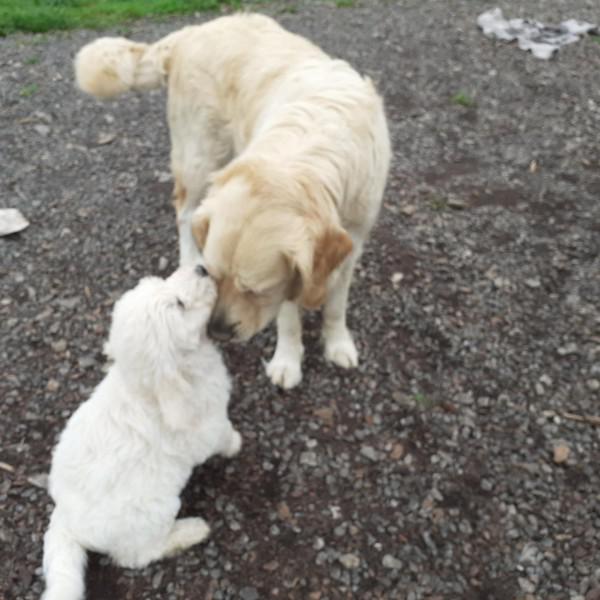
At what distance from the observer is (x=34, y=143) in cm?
581

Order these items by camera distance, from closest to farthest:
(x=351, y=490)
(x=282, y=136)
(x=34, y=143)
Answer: (x=282, y=136), (x=351, y=490), (x=34, y=143)

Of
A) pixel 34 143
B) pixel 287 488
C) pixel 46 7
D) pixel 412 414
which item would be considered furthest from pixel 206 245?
pixel 46 7

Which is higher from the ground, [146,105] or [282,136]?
[282,136]

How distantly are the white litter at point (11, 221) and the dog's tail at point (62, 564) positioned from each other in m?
2.72

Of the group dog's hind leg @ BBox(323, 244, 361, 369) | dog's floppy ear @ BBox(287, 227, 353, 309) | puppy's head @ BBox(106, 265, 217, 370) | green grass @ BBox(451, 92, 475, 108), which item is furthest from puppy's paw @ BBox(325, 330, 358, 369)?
green grass @ BBox(451, 92, 475, 108)

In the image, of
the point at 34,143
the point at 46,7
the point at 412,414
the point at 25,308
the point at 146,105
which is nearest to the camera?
the point at 412,414

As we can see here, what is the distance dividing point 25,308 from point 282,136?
2326 millimetres

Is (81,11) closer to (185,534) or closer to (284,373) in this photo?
(284,373)

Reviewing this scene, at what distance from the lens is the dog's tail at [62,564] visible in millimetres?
2494

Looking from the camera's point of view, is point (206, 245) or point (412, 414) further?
point (412, 414)

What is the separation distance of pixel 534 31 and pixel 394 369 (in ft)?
18.6

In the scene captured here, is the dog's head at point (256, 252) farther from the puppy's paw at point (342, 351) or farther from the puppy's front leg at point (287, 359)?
the puppy's paw at point (342, 351)

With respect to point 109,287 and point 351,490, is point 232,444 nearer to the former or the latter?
point 351,490

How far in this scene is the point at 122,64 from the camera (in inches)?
163
